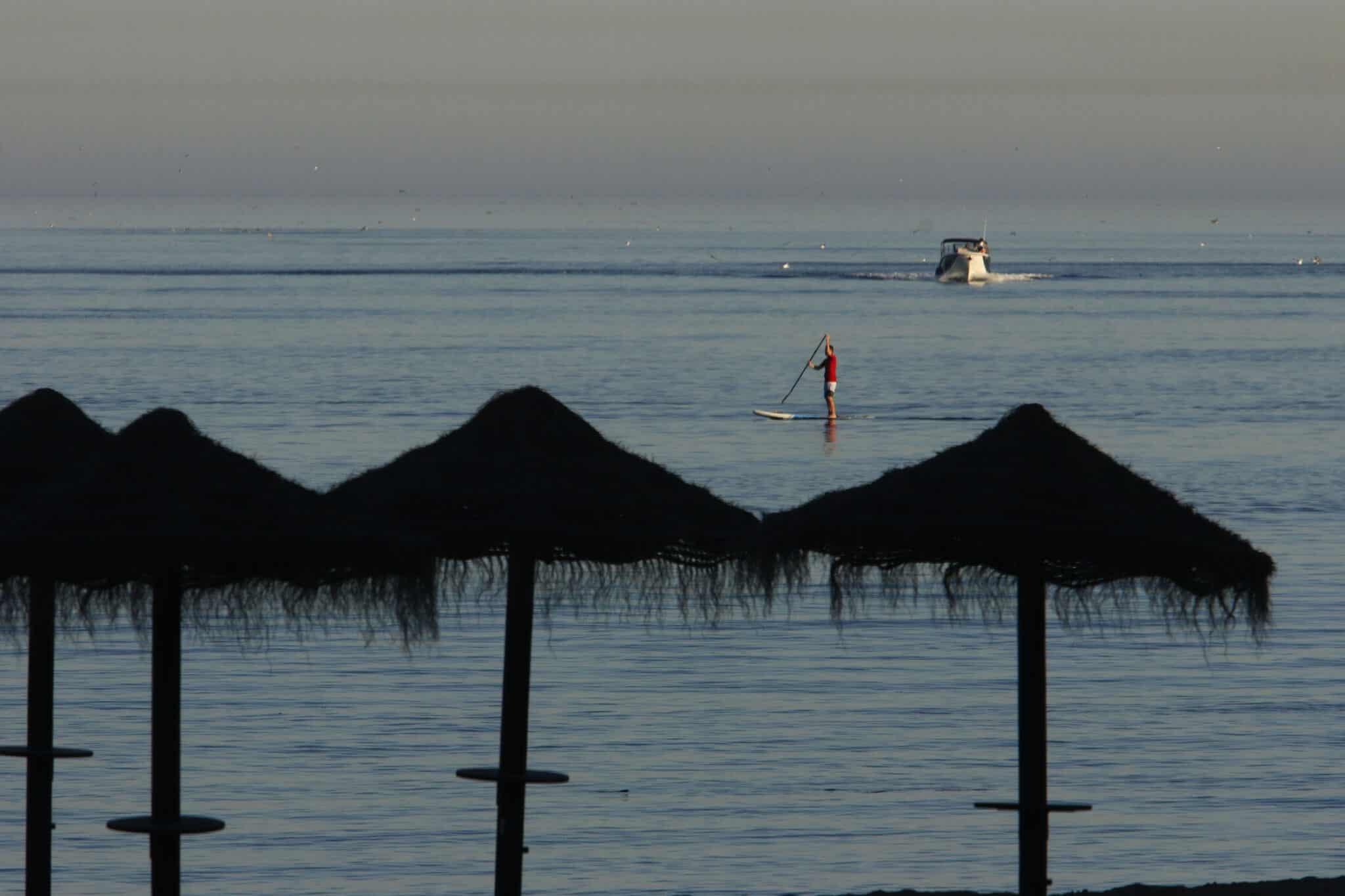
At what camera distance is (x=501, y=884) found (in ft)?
35.6

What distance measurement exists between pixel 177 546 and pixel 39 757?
2161 mm

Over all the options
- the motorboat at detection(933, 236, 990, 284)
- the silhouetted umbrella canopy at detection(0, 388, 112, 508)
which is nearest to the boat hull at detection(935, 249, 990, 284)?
the motorboat at detection(933, 236, 990, 284)

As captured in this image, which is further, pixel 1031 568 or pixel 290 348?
pixel 290 348

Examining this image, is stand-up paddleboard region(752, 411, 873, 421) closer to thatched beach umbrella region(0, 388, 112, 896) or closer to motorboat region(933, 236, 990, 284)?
thatched beach umbrella region(0, 388, 112, 896)

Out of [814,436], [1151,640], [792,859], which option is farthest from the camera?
[814,436]

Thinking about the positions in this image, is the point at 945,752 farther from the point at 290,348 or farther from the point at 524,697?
the point at 290,348

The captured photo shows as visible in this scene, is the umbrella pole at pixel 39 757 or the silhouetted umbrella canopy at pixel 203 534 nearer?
the silhouetted umbrella canopy at pixel 203 534

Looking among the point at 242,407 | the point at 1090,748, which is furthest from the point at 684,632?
the point at 242,407

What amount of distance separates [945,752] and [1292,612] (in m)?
8.92

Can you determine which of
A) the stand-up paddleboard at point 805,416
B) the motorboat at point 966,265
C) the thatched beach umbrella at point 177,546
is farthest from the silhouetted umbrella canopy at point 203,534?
the motorboat at point 966,265

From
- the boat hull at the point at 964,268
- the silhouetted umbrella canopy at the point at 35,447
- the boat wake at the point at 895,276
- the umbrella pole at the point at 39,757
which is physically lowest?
the umbrella pole at the point at 39,757

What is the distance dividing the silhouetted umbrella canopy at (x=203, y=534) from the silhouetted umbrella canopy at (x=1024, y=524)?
2.04 m

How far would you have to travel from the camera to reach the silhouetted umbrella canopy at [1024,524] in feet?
33.4

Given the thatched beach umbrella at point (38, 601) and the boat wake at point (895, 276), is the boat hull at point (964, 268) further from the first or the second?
the thatched beach umbrella at point (38, 601)
